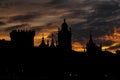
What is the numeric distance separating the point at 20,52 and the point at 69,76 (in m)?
15.1

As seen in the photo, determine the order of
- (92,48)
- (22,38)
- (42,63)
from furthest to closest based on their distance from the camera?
(92,48)
(22,38)
(42,63)

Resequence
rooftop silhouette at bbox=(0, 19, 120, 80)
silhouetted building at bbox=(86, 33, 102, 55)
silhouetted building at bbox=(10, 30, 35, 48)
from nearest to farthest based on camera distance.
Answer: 1. rooftop silhouette at bbox=(0, 19, 120, 80)
2. silhouetted building at bbox=(10, 30, 35, 48)
3. silhouetted building at bbox=(86, 33, 102, 55)

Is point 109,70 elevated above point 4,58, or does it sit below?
below

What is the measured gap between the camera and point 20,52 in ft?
271

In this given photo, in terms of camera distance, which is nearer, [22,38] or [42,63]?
[42,63]

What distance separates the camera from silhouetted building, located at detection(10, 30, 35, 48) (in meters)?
99.9

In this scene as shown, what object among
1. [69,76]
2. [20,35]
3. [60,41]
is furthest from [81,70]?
[60,41]

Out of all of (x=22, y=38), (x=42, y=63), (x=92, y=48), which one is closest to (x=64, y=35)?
(x=92, y=48)

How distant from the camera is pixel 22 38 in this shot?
105938mm

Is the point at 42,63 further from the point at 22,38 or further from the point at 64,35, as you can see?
the point at 64,35

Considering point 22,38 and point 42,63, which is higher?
point 22,38

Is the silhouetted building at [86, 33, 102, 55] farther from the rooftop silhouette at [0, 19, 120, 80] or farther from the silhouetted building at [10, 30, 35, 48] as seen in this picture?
the silhouetted building at [10, 30, 35, 48]

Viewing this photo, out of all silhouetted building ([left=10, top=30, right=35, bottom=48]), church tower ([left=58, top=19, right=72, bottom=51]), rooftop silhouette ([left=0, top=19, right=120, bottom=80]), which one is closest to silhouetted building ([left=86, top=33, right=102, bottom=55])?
church tower ([left=58, top=19, right=72, bottom=51])

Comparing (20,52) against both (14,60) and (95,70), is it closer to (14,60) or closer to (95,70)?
(14,60)
